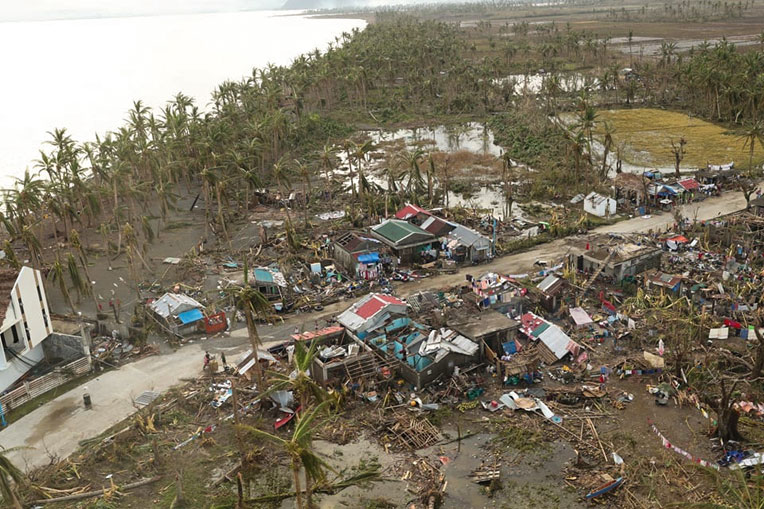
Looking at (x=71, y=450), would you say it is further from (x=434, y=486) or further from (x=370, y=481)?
(x=434, y=486)

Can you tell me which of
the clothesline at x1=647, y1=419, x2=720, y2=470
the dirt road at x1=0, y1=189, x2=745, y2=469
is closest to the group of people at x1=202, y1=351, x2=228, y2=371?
the dirt road at x1=0, y1=189, x2=745, y2=469

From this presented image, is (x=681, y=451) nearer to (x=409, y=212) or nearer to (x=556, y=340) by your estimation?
(x=556, y=340)

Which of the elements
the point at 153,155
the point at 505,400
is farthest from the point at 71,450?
the point at 153,155

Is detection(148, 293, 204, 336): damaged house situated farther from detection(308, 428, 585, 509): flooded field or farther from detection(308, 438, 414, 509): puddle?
detection(308, 428, 585, 509): flooded field

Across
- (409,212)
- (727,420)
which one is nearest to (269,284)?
(409,212)

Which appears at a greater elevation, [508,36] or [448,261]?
[508,36]

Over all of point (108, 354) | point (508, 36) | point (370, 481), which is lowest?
point (370, 481)
